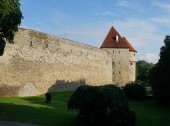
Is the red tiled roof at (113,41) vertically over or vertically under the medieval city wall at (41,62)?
over

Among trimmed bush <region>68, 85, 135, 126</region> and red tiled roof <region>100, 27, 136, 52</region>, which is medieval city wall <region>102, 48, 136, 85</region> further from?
trimmed bush <region>68, 85, 135, 126</region>

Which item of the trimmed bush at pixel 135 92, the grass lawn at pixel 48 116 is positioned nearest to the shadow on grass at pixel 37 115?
the grass lawn at pixel 48 116

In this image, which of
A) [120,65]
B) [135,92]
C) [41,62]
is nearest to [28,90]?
[41,62]

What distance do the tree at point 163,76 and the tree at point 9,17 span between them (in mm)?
14524

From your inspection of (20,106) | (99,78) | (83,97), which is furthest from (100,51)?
(83,97)

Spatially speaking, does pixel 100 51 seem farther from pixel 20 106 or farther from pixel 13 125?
pixel 13 125

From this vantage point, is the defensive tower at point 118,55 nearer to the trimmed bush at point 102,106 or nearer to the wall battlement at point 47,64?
the wall battlement at point 47,64

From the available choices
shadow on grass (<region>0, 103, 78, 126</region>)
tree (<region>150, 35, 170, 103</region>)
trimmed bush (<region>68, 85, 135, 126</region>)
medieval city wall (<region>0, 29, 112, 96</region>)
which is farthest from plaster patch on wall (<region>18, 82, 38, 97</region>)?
trimmed bush (<region>68, 85, 135, 126</region>)

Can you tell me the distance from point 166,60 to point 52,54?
1098 cm

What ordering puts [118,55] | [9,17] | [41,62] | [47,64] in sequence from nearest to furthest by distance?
[9,17] → [41,62] → [47,64] → [118,55]

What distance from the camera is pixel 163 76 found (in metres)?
36.7

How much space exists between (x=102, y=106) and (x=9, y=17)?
303 inches

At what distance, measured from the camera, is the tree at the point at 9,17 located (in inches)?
997

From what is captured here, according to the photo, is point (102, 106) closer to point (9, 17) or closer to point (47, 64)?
point (9, 17)
